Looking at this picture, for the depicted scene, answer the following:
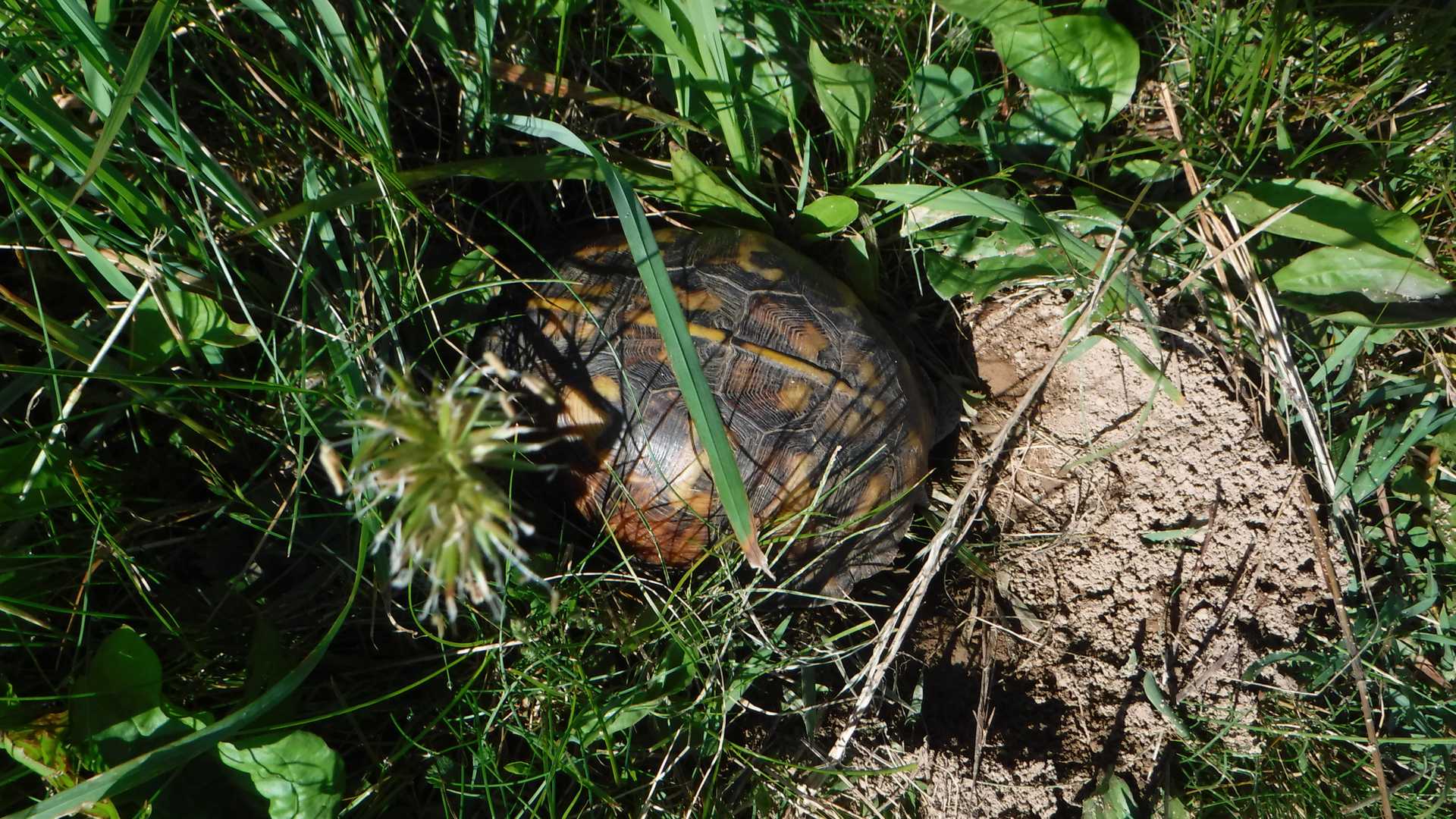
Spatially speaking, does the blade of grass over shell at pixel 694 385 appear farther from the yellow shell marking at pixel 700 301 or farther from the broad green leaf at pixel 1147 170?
the broad green leaf at pixel 1147 170

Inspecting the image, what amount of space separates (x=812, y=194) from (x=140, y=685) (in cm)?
164

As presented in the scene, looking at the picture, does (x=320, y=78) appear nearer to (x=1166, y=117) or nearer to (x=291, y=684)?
(x=291, y=684)

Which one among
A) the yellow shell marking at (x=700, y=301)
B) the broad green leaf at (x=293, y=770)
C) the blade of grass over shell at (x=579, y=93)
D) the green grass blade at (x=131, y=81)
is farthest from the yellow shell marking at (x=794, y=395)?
Answer: the green grass blade at (x=131, y=81)

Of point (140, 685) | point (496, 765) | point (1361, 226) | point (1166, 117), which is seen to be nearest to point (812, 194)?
point (1166, 117)

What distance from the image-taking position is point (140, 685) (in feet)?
4.78

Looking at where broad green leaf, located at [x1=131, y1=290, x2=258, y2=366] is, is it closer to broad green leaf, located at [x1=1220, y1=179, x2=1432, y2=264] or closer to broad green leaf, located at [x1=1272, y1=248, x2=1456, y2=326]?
broad green leaf, located at [x1=1220, y1=179, x2=1432, y2=264]

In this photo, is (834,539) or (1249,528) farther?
(1249,528)

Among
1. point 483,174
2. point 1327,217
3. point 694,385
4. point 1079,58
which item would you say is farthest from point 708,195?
point 1327,217

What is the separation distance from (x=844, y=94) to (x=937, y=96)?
0.26 meters

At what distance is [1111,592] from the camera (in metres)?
1.94

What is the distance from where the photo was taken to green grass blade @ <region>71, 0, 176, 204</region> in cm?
121

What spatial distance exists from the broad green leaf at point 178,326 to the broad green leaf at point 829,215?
1147 mm

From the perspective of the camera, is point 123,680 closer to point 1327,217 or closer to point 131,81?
point 131,81

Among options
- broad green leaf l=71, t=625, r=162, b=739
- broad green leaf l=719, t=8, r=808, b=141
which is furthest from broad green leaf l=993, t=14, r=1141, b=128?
broad green leaf l=71, t=625, r=162, b=739
